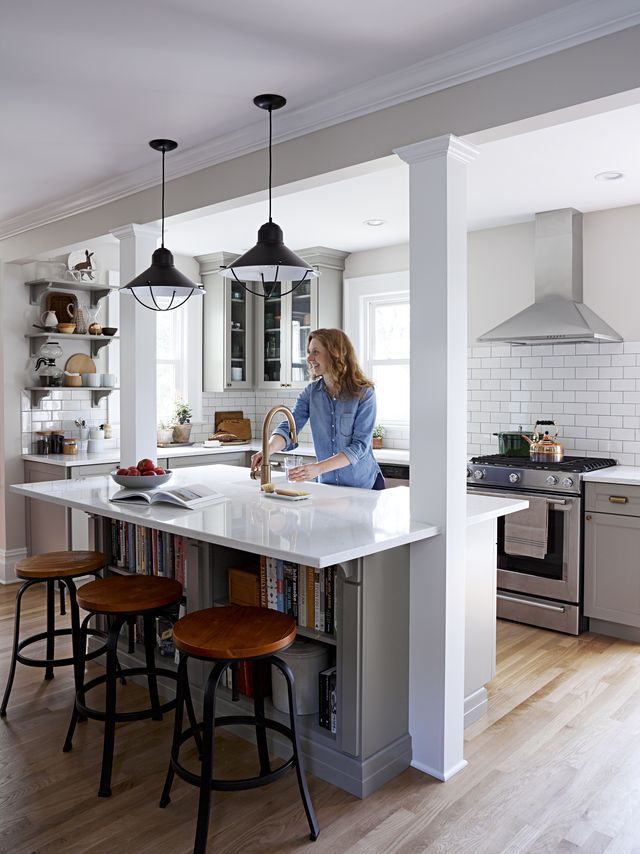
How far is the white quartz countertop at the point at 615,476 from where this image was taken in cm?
391

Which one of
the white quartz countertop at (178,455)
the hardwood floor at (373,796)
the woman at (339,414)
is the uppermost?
the woman at (339,414)

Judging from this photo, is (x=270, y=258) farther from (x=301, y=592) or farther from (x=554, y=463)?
(x=554, y=463)

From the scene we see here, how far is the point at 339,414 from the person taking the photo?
3.43 metres

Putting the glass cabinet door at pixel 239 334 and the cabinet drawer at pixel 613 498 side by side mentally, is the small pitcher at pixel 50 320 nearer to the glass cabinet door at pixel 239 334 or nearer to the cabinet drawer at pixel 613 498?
the glass cabinet door at pixel 239 334

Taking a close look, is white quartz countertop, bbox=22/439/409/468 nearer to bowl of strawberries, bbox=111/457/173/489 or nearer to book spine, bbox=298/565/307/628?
bowl of strawberries, bbox=111/457/173/489

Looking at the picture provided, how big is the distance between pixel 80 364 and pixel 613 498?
153 inches

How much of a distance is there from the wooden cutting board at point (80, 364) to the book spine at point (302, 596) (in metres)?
3.45

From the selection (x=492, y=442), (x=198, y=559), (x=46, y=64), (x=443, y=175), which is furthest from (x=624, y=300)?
(x=46, y=64)

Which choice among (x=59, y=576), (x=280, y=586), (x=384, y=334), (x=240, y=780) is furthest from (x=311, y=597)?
(x=384, y=334)

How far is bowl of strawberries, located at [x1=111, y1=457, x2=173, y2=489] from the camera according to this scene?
10.5 feet

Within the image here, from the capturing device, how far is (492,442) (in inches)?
205

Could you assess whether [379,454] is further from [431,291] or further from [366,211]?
[431,291]

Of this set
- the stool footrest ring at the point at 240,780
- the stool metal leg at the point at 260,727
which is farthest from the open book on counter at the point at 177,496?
the stool footrest ring at the point at 240,780

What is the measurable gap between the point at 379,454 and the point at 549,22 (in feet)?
11.5
